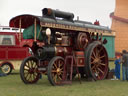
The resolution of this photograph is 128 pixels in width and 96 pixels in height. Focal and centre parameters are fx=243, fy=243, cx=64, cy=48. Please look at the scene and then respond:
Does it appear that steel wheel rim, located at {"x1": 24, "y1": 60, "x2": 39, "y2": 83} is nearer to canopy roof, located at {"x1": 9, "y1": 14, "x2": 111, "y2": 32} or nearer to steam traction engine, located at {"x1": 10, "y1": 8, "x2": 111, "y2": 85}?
steam traction engine, located at {"x1": 10, "y1": 8, "x2": 111, "y2": 85}

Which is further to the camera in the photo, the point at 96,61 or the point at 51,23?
the point at 96,61

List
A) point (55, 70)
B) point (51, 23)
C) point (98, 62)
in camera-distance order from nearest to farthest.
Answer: point (55, 70), point (51, 23), point (98, 62)

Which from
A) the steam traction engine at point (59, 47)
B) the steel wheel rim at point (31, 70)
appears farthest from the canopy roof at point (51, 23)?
the steel wheel rim at point (31, 70)

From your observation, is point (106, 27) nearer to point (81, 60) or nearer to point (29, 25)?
point (81, 60)

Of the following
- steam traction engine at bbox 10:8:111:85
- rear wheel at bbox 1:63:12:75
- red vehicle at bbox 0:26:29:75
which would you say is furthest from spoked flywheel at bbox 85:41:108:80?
rear wheel at bbox 1:63:12:75

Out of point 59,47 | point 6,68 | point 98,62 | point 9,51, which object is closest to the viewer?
point 59,47

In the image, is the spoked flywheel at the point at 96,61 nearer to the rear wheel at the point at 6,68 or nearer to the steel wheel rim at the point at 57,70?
the steel wheel rim at the point at 57,70

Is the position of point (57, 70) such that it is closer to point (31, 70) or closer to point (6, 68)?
point (31, 70)

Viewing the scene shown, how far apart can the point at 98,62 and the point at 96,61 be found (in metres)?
0.16

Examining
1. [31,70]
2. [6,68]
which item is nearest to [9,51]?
[6,68]

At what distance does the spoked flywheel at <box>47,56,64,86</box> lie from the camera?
30.3ft

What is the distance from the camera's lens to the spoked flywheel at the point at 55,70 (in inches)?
363

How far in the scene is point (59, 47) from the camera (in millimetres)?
10500

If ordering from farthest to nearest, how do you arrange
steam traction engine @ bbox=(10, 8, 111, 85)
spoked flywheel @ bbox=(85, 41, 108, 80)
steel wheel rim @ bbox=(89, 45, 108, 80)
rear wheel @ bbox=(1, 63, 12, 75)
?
rear wheel @ bbox=(1, 63, 12, 75)
steel wheel rim @ bbox=(89, 45, 108, 80)
spoked flywheel @ bbox=(85, 41, 108, 80)
steam traction engine @ bbox=(10, 8, 111, 85)
